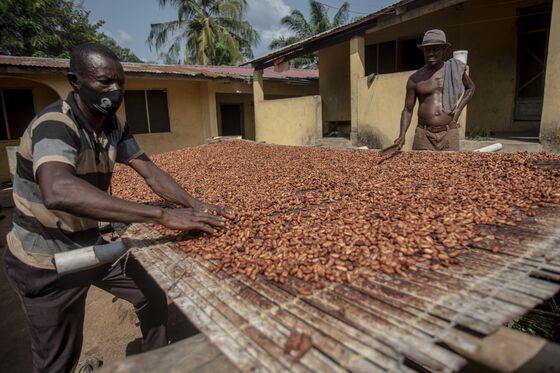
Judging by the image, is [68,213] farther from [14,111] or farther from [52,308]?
[14,111]

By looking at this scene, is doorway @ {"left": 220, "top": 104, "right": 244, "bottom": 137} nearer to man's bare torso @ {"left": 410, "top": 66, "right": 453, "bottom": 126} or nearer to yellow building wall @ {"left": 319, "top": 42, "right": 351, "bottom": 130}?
yellow building wall @ {"left": 319, "top": 42, "right": 351, "bottom": 130}

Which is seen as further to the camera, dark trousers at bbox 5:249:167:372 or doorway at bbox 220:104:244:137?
doorway at bbox 220:104:244:137

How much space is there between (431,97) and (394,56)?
18.3ft

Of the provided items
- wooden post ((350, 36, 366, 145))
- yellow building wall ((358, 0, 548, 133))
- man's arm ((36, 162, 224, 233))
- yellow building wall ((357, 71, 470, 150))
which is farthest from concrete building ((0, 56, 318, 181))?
man's arm ((36, 162, 224, 233))

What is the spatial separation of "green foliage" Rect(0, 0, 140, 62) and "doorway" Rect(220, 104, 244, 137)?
6.67 m

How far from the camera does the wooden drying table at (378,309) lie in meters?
0.91

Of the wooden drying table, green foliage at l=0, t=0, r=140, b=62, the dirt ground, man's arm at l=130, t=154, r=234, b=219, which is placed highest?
green foliage at l=0, t=0, r=140, b=62

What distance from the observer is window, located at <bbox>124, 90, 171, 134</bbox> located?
10.6 meters

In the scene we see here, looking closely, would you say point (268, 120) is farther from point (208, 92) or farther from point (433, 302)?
point (433, 302)

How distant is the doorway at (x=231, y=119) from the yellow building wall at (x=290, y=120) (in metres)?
3.90

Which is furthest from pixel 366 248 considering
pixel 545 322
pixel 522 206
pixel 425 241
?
pixel 545 322

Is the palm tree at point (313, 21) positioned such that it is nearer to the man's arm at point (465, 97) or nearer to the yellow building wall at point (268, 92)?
the yellow building wall at point (268, 92)

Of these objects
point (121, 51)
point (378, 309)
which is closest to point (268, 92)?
point (378, 309)

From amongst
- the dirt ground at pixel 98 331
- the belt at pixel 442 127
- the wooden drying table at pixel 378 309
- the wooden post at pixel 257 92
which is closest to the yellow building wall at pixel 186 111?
the wooden post at pixel 257 92
